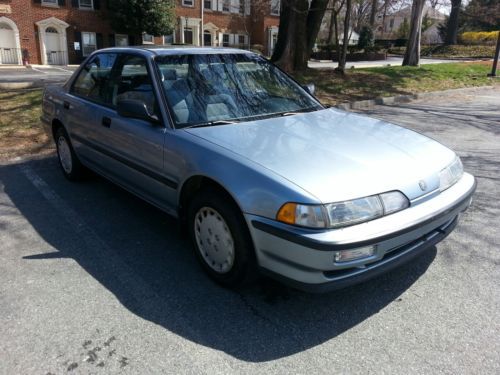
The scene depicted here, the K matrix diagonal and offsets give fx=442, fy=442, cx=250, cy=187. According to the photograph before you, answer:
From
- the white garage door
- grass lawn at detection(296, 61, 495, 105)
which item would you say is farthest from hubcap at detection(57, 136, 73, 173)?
the white garage door

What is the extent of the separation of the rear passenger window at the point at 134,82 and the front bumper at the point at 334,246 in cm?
162

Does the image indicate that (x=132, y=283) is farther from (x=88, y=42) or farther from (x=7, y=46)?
(x=88, y=42)

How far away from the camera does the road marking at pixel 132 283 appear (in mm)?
2498

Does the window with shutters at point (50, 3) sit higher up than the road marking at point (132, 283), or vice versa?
the window with shutters at point (50, 3)

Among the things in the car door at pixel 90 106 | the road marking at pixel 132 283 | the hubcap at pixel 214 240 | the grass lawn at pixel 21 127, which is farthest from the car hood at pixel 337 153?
the grass lawn at pixel 21 127

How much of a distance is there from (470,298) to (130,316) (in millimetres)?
2289

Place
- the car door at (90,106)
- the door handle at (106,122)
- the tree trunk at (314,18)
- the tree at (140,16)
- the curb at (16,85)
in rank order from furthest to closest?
the tree at (140,16)
the tree trunk at (314,18)
the curb at (16,85)
the car door at (90,106)
the door handle at (106,122)

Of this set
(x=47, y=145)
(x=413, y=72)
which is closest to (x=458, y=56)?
(x=413, y=72)

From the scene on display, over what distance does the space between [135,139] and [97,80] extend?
4.41 ft

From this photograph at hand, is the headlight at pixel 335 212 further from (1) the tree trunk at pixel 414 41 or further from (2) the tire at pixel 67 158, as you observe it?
(1) the tree trunk at pixel 414 41

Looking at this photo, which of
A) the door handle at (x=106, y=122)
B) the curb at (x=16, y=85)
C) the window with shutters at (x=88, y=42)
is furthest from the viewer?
the window with shutters at (x=88, y=42)

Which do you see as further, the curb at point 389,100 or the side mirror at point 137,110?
the curb at point 389,100

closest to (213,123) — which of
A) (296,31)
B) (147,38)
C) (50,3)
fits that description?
(296,31)

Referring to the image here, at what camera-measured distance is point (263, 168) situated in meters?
2.76
